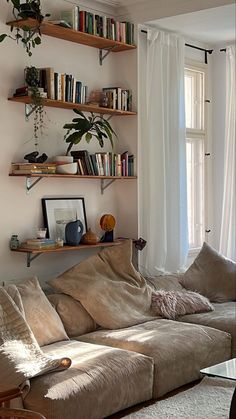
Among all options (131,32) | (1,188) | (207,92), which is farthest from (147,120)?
(1,188)

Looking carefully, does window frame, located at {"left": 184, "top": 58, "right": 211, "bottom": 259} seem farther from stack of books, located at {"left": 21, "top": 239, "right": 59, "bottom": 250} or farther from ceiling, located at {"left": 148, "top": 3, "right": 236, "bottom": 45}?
stack of books, located at {"left": 21, "top": 239, "right": 59, "bottom": 250}

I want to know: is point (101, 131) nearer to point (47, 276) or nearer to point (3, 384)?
point (47, 276)

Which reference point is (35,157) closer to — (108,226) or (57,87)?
(57,87)

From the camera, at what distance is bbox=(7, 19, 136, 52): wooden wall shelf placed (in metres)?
4.65

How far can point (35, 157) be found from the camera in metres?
4.72

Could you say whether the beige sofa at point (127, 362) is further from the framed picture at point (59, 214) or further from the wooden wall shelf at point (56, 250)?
the framed picture at point (59, 214)

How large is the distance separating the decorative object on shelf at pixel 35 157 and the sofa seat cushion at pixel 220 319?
162 cm

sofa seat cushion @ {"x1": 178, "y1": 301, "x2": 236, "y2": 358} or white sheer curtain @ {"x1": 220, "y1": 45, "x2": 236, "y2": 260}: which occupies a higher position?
white sheer curtain @ {"x1": 220, "y1": 45, "x2": 236, "y2": 260}

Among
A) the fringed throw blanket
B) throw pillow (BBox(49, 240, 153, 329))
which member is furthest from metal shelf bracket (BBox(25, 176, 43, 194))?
the fringed throw blanket

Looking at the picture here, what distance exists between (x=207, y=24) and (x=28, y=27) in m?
1.85

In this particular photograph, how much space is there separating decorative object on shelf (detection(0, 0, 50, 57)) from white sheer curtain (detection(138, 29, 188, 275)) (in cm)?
120

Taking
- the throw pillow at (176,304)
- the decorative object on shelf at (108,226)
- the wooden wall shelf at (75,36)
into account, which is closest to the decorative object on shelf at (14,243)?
the decorative object on shelf at (108,226)

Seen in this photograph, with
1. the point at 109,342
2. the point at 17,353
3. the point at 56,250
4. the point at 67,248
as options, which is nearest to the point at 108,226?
the point at 67,248

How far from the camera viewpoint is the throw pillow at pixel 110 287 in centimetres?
464
